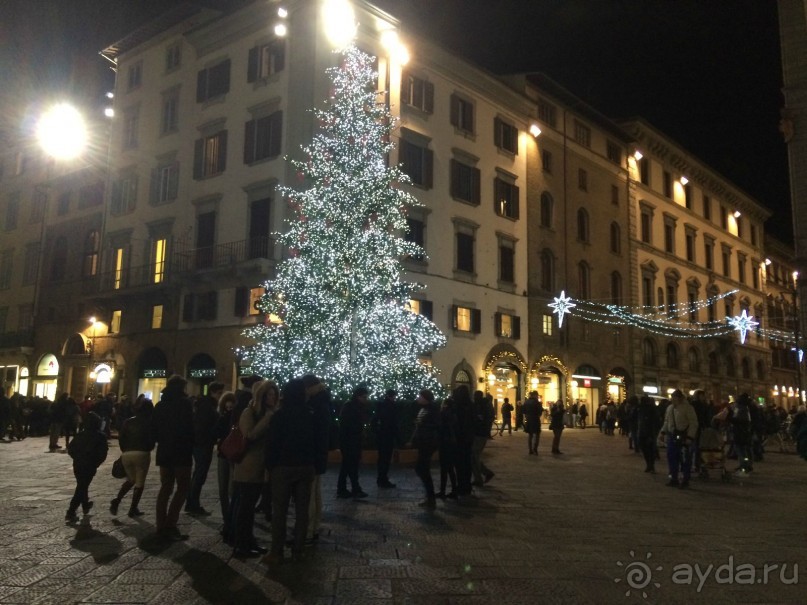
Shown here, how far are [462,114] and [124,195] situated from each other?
1620 cm

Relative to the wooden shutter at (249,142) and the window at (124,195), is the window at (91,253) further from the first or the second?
the wooden shutter at (249,142)

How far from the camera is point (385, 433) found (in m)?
12.1

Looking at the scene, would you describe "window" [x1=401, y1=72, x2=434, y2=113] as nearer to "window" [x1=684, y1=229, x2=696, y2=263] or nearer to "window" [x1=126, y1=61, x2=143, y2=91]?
"window" [x1=126, y1=61, x2=143, y2=91]

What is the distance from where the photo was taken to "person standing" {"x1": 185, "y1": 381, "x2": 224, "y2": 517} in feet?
29.0

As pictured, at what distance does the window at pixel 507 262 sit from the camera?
3353cm

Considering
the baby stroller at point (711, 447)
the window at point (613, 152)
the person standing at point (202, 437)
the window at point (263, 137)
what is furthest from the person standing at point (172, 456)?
the window at point (613, 152)

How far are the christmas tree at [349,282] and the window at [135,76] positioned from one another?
61.3ft

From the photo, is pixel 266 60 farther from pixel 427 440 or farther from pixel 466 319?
pixel 427 440

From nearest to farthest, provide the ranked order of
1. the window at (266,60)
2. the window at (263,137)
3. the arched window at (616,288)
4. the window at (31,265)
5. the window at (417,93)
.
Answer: the window at (263,137), the window at (266,60), the window at (417,93), the window at (31,265), the arched window at (616,288)

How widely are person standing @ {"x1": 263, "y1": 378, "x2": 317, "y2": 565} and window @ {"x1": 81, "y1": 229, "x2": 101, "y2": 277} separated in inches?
1247

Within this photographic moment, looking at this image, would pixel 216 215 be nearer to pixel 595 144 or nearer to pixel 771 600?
pixel 595 144

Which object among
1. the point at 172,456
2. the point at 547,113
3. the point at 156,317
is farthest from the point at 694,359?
the point at 172,456

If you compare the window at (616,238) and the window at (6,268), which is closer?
the window at (6,268)

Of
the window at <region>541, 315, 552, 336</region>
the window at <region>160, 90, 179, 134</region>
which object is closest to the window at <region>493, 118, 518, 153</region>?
the window at <region>541, 315, 552, 336</region>
